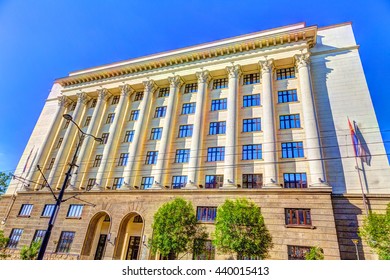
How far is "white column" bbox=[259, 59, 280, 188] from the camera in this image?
2108 cm

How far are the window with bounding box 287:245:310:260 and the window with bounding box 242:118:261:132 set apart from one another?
39.9 ft

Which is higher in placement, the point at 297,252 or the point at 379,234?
the point at 379,234

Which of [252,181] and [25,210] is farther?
[25,210]

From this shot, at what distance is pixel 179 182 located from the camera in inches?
973

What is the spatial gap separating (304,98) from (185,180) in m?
15.6

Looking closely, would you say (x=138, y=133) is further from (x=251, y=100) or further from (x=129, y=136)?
(x=251, y=100)

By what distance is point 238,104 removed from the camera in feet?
88.6

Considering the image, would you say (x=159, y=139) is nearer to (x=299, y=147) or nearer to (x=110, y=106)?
(x=110, y=106)

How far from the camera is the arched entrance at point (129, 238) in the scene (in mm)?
23625

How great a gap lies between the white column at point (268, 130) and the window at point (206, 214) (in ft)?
18.4

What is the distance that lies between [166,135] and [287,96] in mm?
15171

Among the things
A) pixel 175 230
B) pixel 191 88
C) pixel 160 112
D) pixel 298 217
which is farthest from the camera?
pixel 191 88

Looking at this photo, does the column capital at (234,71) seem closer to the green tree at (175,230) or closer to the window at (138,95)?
the window at (138,95)

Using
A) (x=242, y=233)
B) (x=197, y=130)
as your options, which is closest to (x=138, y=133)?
(x=197, y=130)
